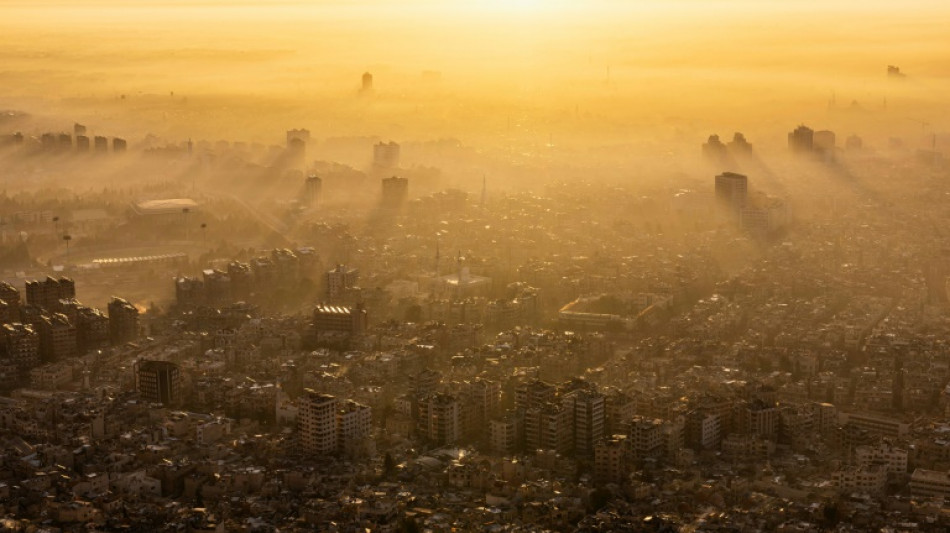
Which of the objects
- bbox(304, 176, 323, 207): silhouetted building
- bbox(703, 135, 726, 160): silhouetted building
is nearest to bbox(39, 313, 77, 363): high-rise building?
bbox(304, 176, 323, 207): silhouetted building

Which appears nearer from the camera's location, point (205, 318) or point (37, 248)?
point (205, 318)

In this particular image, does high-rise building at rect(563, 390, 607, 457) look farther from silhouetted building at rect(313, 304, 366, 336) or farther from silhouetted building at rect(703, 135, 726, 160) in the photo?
silhouetted building at rect(703, 135, 726, 160)

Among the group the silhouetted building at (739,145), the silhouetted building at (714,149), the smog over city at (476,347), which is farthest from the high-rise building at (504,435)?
the silhouetted building at (739,145)

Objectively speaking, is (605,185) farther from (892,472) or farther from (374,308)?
(892,472)

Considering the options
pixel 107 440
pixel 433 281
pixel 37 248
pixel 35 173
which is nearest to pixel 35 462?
pixel 107 440

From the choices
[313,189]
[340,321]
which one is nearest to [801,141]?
[313,189]

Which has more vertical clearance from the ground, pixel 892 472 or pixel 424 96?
pixel 424 96
